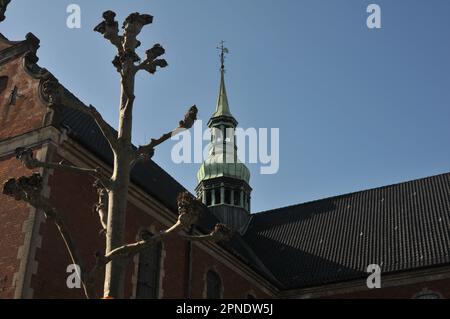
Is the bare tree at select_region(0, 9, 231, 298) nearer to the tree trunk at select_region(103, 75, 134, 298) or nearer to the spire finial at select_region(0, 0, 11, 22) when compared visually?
the tree trunk at select_region(103, 75, 134, 298)

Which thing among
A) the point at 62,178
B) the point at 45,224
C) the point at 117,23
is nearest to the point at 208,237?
the point at 117,23

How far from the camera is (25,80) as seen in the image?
49.4ft

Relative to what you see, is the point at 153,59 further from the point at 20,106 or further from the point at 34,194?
the point at 20,106

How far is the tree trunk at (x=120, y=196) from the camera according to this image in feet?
24.2

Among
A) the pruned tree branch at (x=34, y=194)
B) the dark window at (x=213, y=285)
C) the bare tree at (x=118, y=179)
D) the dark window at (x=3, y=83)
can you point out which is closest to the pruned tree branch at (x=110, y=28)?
the bare tree at (x=118, y=179)

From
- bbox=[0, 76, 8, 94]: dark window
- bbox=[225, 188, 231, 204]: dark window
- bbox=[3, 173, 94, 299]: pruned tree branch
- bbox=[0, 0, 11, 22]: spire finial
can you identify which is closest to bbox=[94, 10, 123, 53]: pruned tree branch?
bbox=[3, 173, 94, 299]: pruned tree branch

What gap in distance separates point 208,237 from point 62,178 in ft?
22.0

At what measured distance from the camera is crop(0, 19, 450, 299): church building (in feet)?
41.8

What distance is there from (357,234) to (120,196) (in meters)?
17.2

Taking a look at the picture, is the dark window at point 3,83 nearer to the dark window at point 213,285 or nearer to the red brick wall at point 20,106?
the red brick wall at point 20,106

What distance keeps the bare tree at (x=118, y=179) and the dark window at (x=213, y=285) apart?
10.5 metres

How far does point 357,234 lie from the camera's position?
23547mm

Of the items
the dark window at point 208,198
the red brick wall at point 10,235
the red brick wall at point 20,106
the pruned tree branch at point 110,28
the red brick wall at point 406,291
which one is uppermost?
the dark window at point 208,198

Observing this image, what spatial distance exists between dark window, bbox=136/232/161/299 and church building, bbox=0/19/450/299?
3cm
